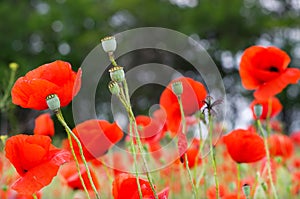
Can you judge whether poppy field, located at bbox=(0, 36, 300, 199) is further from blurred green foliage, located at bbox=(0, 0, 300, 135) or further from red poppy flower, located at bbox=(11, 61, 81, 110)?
blurred green foliage, located at bbox=(0, 0, 300, 135)

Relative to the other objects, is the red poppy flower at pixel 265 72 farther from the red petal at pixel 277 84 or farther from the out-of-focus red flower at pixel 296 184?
the out-of-focus red flower at pixel 296 184

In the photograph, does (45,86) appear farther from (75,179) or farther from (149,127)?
(149,127)

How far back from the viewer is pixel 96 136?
98cm

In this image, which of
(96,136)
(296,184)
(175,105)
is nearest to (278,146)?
(296,184)

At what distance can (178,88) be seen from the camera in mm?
797

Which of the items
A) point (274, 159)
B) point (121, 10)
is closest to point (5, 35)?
point (121, 10)

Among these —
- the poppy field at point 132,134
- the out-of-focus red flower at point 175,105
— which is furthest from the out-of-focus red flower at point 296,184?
the out-of-focus red flower at point 175,105

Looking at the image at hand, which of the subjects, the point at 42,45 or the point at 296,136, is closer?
the point at 296,136

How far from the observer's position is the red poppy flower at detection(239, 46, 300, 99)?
111 centimetres

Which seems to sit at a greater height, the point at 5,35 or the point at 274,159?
the point at 5,35

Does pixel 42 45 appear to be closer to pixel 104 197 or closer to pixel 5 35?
pixel 5 35

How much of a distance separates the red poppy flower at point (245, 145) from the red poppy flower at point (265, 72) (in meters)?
0.09

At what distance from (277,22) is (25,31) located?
4.79 metres

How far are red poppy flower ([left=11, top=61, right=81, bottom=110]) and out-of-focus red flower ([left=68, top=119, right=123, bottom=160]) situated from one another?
14 centimetres
